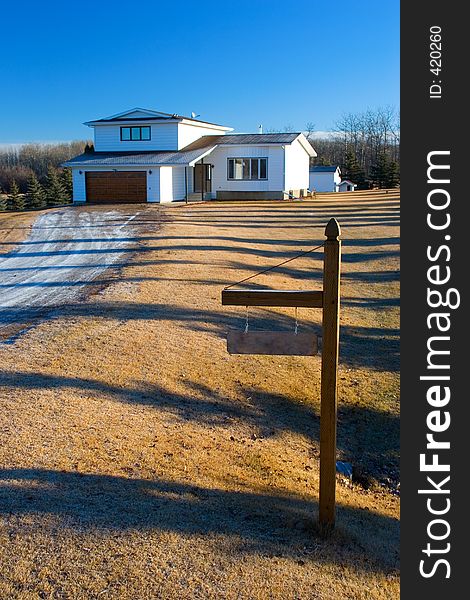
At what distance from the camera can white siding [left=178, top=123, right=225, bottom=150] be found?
35.0 m

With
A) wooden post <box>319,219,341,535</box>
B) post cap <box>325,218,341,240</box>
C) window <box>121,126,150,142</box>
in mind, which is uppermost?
window <box>121,126,150,142</box>

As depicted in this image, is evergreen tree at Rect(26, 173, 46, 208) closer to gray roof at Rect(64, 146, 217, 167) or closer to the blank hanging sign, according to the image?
gray roof at Rect(64, 146, 217, 167)

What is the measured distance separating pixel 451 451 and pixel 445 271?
113cm

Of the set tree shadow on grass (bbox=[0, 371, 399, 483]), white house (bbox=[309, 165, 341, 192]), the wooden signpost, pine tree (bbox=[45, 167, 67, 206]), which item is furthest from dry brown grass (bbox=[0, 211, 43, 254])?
white house (bbox=[309, 165, 341, 192])

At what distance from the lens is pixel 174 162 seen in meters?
31.9

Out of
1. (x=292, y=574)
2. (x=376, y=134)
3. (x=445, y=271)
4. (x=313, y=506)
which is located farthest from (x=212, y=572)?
(x=376, y=134)

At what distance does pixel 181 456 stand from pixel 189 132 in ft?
105

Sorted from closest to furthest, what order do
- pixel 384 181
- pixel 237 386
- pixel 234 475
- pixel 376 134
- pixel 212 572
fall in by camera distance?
pixel 212 572
pixel 234 475
pixel 237 386
pixel 384 181
pixel 376 134

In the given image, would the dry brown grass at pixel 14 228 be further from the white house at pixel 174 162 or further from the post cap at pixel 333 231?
the post cap at pixel 333 231

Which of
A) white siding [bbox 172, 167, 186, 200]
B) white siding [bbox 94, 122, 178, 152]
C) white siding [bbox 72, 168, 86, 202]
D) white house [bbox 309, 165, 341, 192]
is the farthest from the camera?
white house [bbox 309, 165, 341, 192]

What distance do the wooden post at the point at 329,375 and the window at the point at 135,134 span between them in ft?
105

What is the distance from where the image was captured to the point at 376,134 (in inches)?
3942

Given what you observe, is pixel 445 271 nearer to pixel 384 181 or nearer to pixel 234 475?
pixel 234 475

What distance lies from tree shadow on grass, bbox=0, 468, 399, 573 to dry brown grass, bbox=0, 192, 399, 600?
16 millimetres
